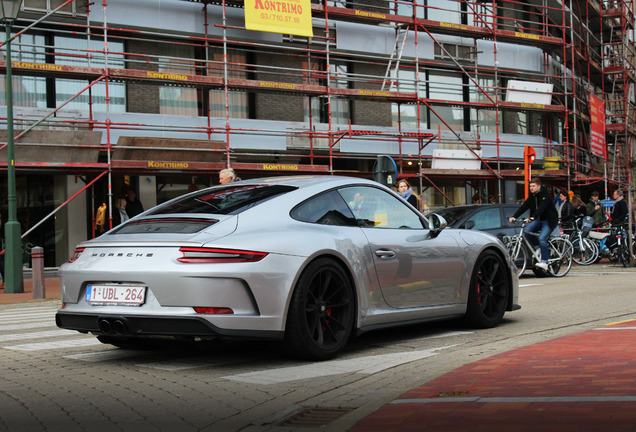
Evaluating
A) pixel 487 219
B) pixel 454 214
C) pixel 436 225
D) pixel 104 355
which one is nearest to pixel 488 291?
pixel 436 225

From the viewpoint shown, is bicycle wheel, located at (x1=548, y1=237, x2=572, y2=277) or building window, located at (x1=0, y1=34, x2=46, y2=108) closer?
bicycle wheel, located at (x1=548, y1=237, x2=572, y2=277)

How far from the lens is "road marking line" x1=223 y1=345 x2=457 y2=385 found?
5734mm

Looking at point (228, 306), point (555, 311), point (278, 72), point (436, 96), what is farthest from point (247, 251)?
point (436, 96)

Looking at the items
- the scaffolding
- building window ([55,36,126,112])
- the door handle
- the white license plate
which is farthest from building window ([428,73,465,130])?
the white license plate

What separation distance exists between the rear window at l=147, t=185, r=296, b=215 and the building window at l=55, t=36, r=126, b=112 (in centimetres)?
1428

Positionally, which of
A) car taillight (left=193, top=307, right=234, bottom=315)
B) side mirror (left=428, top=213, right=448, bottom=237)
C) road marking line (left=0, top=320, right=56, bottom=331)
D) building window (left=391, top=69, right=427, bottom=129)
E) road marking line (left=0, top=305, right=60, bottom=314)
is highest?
building window (left=391, top=69, right=427, bottom=129)

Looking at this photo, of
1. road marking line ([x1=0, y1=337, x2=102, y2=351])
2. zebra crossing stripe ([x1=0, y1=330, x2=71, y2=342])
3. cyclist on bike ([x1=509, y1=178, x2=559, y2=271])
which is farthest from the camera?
cyclist on bike ([x1=509, y1=178, x2=559, y2=271])

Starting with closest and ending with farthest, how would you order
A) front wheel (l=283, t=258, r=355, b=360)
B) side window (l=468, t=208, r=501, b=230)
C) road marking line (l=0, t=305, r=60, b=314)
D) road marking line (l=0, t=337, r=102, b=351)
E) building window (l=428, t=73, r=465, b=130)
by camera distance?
1. front wheel (l=283, t=258, r=355, b=360)
2. road marking line (l=0, t=337, r=102, b=351)
3. road marking line (l=0, t=305, r=60, b=314)
4. side window (l=468, t=208, r=501, b=230)
5. building window (l=428, t=73, r=465, b=130)

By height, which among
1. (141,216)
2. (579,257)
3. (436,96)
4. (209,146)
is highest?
(436,96)

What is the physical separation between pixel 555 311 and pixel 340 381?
4802 millimetres

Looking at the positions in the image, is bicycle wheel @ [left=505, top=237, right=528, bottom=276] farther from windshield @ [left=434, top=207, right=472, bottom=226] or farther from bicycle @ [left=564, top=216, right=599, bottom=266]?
bicycle @ [left=564, top=216, right=599, bottom=266]

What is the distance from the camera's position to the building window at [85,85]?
20891 mm

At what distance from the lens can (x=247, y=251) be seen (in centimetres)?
586

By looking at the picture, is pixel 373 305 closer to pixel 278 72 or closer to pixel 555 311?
pixel 555 311
